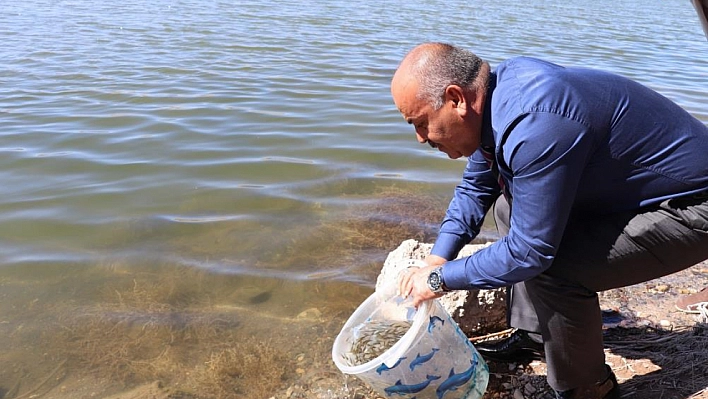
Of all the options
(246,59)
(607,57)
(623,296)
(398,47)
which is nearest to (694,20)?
(607,57)

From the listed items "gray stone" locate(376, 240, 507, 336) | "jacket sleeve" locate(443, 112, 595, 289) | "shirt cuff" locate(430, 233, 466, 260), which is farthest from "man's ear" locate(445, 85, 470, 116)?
"gray stone" locate(376, 240, 507, 336)

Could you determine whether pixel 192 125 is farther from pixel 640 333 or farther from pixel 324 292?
pixel 640 333

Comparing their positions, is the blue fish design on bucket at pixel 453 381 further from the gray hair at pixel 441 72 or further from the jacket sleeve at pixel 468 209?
the gray hair at pixel 441 72

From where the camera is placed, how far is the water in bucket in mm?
2520

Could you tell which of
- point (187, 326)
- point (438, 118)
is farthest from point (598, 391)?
point (187, 326)

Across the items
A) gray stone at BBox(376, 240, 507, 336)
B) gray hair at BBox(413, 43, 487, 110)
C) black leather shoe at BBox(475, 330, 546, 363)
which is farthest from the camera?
gray stone at BBox(376, 240, 507, 336)

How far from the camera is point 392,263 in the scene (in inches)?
141

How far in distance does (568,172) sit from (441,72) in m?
0.54

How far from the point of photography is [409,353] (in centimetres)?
252

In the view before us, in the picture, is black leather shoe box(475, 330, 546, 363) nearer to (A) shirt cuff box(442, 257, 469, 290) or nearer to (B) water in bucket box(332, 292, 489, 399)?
(B) water in bucket box(332, 292, 489, 399)

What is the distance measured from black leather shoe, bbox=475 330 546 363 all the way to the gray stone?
223mm

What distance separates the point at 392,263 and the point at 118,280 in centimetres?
202

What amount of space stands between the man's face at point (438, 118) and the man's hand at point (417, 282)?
1.71ft

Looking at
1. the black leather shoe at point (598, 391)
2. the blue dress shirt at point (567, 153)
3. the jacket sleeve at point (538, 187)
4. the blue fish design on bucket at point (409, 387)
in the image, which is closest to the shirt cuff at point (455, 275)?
the blue dress shirt at point (567, 153)
